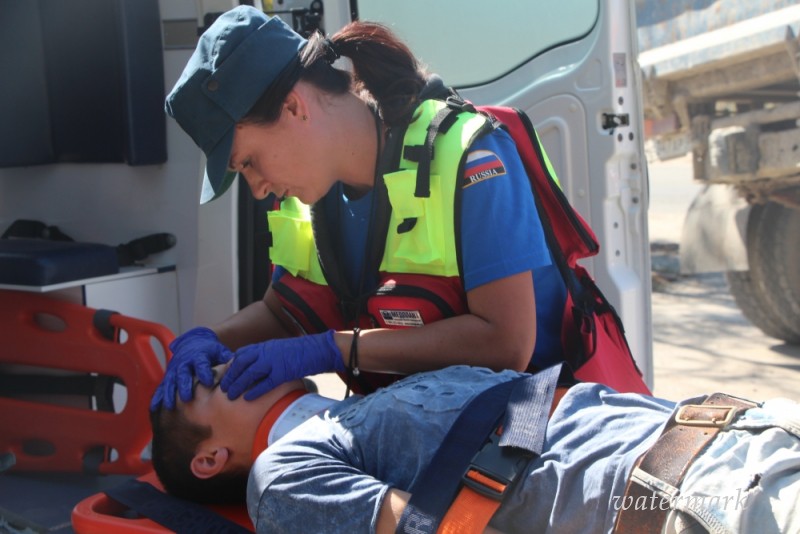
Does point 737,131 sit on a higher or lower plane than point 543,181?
higher

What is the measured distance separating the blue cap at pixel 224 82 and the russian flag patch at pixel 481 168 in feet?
1.52

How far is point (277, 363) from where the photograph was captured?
216 cm

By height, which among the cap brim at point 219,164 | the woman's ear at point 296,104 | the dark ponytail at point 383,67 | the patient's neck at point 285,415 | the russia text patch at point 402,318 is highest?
the dark ponytail at point 383,67


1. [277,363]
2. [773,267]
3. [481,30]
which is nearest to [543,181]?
[277,363]

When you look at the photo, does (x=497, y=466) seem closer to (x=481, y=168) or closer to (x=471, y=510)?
(x=471, y=510)

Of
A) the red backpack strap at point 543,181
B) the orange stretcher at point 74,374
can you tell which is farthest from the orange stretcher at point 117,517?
the red backpack strap at point 543,181

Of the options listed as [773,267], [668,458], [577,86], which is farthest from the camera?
[773,267]

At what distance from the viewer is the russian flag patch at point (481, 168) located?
207 cm

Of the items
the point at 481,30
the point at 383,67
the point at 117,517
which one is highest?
the point at 481,30

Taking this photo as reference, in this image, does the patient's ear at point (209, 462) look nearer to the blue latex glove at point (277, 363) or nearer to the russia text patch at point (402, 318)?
the blue latex glove at point (277, 363)

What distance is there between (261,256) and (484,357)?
1168mm

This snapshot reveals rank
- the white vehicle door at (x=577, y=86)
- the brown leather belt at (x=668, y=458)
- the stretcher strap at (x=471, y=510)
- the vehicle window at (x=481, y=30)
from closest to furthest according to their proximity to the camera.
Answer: the brown leather belt at (x=668, y=458) < the stretcher strap at (x=471, y=510) < the white vehicle door at (x=577, y=86) < the vehicle window at (x=481, y=30)

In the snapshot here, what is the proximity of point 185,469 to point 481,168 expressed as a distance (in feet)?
3.12

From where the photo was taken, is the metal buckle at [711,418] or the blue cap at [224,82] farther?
the blue cap at [224,82]
